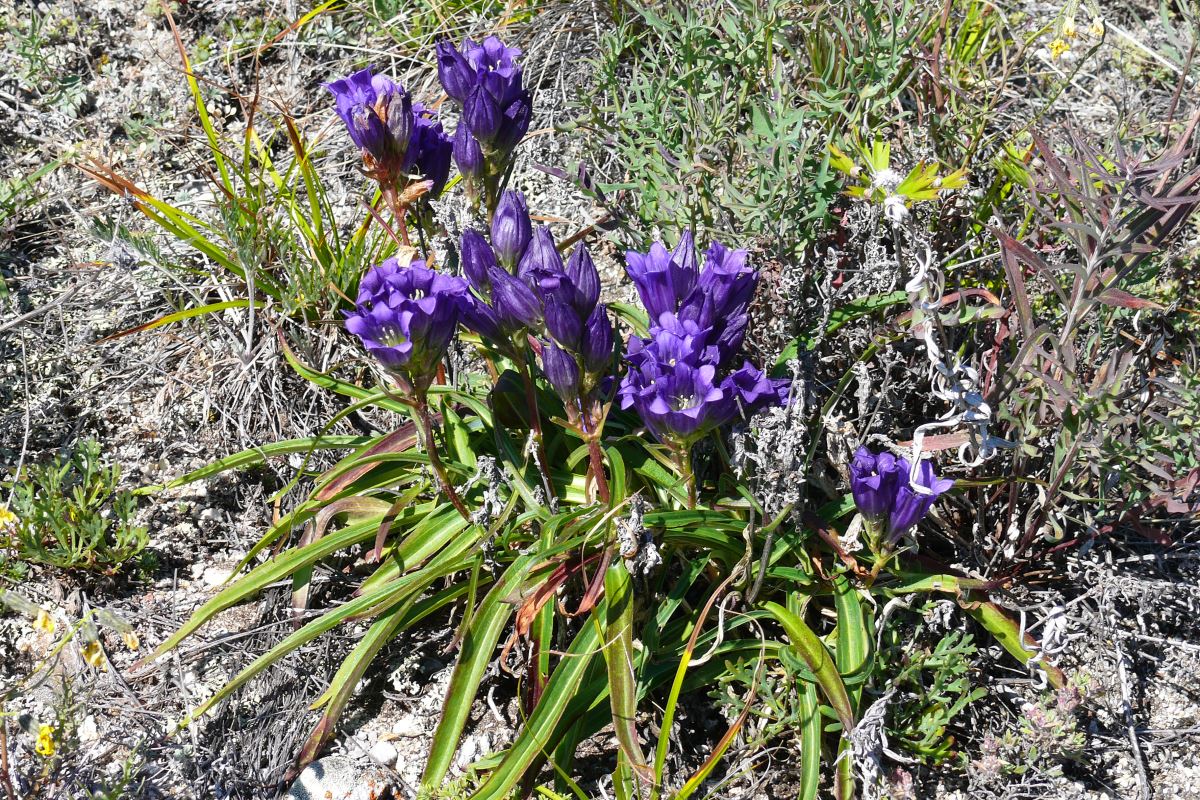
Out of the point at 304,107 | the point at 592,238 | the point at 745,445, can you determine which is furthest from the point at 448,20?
the point at 745,445

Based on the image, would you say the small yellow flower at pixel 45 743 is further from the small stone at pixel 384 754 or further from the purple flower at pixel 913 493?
the purple flower at pixel 913 493

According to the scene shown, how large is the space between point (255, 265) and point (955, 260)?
2214 mm

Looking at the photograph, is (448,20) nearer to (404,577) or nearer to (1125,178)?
(404,577)

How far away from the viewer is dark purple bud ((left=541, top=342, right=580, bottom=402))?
237 cm

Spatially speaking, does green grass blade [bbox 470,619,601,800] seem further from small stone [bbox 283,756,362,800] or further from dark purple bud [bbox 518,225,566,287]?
dark purple bud [bbox 518,225,566,287]

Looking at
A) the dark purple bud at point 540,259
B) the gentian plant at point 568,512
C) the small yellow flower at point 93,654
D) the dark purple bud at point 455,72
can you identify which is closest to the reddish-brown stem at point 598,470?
the gentian plant at point 568,512

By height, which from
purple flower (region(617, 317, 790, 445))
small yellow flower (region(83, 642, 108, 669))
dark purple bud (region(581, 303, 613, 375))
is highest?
dark purple bud (region(581, 303, 613, 375))

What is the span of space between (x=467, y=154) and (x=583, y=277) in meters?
0.60

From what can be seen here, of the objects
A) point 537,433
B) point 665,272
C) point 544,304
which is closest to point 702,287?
point 665,272

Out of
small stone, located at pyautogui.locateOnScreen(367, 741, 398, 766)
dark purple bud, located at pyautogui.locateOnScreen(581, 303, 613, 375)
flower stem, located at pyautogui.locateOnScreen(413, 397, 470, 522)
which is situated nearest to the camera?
dark purple bud, located at pyautogui.locateOnScreen(581, 303, 613, 375)

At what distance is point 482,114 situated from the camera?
105 inches

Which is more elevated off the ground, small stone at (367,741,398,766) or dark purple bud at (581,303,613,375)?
dark purple bud at (581,303,613,375)

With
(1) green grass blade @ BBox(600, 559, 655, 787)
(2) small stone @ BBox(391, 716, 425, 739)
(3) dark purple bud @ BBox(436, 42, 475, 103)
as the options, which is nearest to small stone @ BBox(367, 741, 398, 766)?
(2) small stone @ BBox(391, 716, 425, 739)

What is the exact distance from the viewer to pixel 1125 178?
85.7 inches
